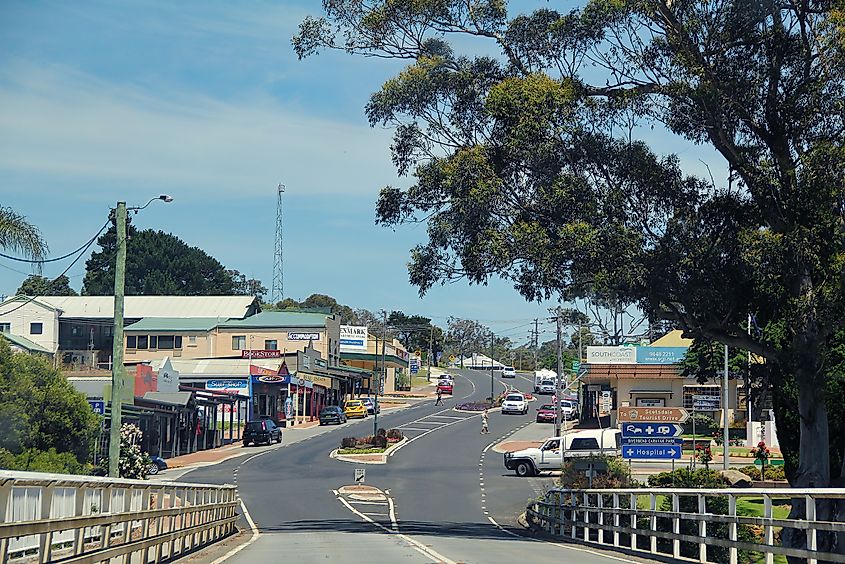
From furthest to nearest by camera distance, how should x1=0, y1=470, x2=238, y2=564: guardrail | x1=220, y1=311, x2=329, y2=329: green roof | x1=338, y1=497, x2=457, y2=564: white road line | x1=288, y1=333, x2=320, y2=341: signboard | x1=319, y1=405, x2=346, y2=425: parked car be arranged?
x1=288, y1=333, x2=320, y2=341: signboard → x1=220, y1=311, x2=329, y2=329: green roof → x1=319, y1=405, x2=346, y2=425: parked car → x1=338, y1=497, x2=457, y2=564: white road line → x1=0, y1=470, x2=238, y2=564: guardrail

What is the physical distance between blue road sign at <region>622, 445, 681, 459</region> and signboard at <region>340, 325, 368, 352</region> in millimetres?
96779

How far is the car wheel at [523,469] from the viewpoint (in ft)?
165

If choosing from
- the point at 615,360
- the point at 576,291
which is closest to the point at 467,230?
the point at 576,291

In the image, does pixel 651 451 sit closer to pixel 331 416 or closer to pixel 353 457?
pixel 353 457

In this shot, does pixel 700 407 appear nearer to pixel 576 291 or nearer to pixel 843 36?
pixel 576 291

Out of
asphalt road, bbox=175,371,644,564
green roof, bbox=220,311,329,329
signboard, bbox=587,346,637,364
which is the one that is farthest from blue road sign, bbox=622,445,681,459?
green roof, bbox=220,311,329,329

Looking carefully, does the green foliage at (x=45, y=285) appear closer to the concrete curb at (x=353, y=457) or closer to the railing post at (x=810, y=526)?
the concrete curb at (x=353, y=457)

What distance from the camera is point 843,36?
65.0 ft

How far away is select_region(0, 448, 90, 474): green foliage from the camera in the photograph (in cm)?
2380

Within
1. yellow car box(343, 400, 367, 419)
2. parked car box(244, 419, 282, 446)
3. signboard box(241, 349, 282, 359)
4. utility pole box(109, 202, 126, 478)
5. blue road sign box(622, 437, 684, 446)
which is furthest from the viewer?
yellow car box(343, 400, 367, 419)

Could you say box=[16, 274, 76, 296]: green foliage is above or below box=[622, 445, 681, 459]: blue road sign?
above

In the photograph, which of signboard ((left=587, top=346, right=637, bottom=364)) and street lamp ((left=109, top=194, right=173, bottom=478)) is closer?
street lamp ((left=109, top=194, right=173, bottom=478))

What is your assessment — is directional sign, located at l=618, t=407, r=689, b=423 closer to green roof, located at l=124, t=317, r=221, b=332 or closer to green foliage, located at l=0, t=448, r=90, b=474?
green foliage, located at l=0, t=448, r=90, b=474

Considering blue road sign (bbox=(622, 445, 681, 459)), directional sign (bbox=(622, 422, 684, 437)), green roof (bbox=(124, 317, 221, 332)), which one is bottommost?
blue road sign (bbox=(622, 445, 681, 459))
